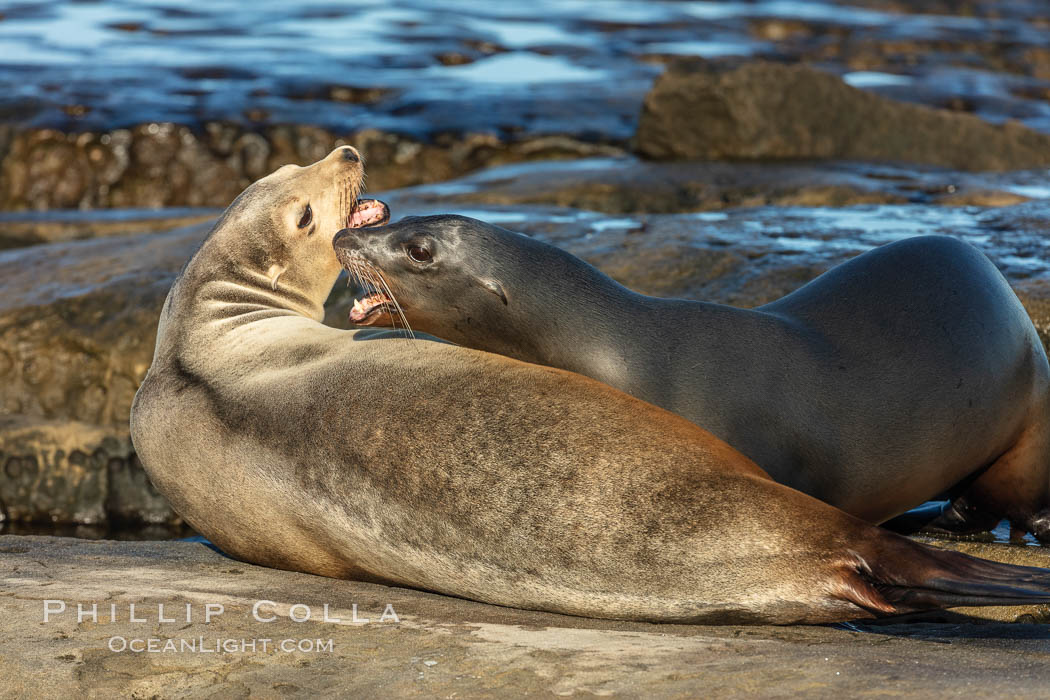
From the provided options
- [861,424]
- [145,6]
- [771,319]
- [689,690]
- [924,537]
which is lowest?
[924,537]

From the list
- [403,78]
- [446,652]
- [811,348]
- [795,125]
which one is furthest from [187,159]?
[446,652]

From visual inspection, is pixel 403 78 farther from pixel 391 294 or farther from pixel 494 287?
pixel 494 287

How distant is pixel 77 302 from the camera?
7109 mm

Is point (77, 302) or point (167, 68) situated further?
point (167, 68)

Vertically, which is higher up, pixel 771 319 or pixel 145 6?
pixel 145 6

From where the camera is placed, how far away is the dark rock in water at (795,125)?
11469 millimetres

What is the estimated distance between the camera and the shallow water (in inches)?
605

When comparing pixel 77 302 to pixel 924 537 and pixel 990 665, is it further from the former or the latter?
pixel 990 665

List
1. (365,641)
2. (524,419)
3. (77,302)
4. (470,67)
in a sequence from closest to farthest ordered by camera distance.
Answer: (365,641) → (524,419) → (77,302) → (470,67)

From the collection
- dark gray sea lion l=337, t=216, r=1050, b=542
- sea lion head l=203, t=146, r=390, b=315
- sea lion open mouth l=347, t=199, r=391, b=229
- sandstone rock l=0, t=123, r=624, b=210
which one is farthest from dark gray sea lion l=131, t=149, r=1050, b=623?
sandstone rock l=0, t=123, r=624, b=210

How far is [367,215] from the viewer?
18.1ft

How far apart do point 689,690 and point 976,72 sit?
63.0 ft

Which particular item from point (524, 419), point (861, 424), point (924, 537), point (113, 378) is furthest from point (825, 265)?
point (113, 378)

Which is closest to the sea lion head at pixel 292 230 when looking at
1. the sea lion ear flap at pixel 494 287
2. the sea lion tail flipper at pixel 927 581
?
the sea lion ear flap at pixel 494 287
